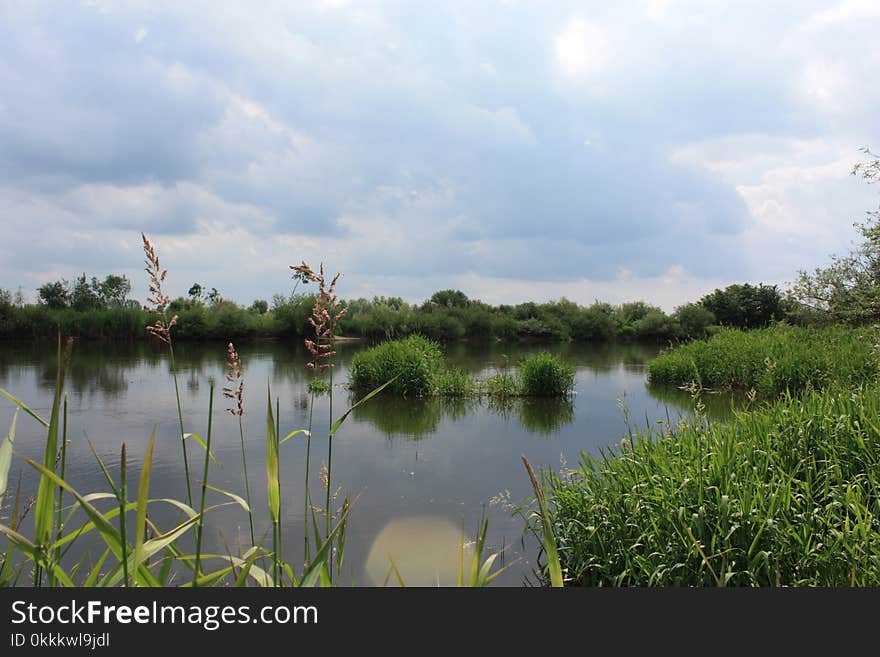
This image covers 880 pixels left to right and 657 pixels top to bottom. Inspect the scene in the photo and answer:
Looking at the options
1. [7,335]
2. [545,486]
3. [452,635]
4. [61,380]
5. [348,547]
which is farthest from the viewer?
[7,335]

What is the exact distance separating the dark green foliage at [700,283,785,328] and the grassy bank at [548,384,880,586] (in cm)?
3403

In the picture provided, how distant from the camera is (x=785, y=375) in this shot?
10.6m

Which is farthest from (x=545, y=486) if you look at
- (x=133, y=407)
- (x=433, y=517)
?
(x=133, y=407)

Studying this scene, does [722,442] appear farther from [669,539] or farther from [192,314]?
[192,314]

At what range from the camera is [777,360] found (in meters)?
10.9

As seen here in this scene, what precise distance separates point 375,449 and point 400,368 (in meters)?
4.30

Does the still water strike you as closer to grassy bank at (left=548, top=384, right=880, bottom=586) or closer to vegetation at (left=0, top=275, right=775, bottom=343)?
grassy bank at (left=548, top=384, right=880, bottom=586)

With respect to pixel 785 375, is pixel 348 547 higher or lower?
lower

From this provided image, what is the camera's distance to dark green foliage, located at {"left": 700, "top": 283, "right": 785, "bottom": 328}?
34.8m

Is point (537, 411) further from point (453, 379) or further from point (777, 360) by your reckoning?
point (777, 360)

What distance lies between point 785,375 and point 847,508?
8760 millimetres

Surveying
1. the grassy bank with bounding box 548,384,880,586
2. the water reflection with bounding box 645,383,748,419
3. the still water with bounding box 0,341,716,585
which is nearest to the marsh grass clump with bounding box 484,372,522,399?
the still water with bounding box 0,341,716,585

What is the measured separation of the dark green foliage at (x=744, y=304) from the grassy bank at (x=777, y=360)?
21292mm

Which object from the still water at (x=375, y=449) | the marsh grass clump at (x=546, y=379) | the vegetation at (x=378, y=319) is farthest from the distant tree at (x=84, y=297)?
the marsh grass clump at (x=546, y=379)
